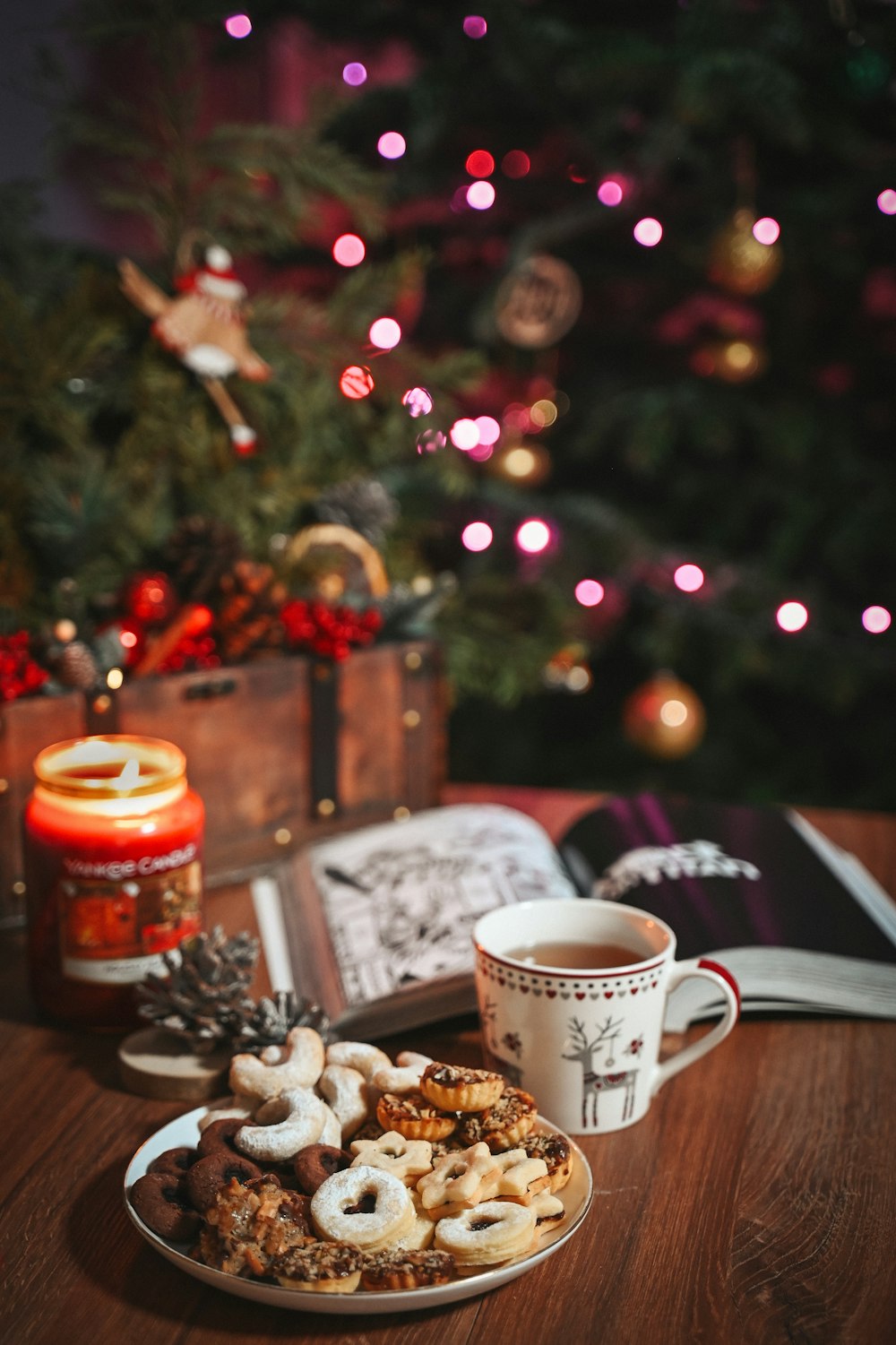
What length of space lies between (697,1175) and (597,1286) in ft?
0.38

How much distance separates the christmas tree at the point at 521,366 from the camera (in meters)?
1.23

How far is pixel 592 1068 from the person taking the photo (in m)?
0.65

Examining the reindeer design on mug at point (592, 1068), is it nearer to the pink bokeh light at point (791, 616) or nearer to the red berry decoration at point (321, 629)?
the red berry decoration at point (321, 629)

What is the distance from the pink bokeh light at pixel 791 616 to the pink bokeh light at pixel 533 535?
15.3 inches

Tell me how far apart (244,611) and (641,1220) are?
2.20 ft

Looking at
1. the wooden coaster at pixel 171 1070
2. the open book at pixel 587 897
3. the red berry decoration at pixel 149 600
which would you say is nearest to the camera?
the wooden coaster at pixel 171 1070

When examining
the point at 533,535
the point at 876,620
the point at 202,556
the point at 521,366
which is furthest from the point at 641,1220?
the point at 521,366

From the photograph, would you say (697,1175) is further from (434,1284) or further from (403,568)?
(403,568)

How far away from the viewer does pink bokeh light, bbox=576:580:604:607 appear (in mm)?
1883

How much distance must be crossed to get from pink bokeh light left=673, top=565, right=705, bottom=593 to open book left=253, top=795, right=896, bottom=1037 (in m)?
0.87

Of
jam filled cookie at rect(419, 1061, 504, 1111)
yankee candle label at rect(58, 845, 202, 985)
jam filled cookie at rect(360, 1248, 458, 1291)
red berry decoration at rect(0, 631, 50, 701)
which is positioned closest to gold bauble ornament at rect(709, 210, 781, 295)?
red berry decoration at rect(0, 631, 50, 701)

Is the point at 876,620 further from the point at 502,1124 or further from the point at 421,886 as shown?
the point at 502,1124

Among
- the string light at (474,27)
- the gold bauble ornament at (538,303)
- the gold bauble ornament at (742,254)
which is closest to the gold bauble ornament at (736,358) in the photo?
the gold bauble ornament at (742,254)

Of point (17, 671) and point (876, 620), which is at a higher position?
point (17, 671)
